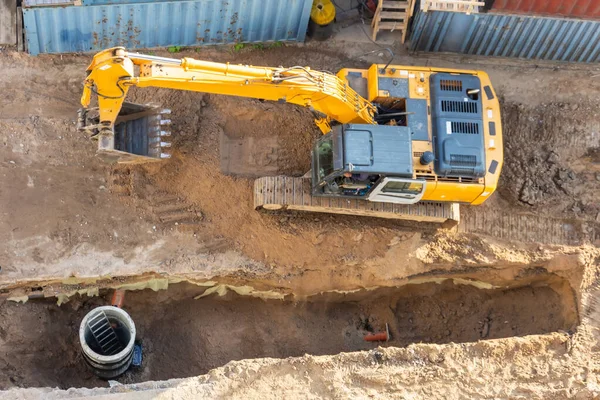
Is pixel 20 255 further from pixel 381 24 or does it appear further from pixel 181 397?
pixel 381 24

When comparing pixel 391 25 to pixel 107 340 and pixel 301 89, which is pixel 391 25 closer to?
pixel 301 89

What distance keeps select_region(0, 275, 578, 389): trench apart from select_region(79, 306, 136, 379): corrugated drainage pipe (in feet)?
1.56

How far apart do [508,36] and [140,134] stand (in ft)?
29.2

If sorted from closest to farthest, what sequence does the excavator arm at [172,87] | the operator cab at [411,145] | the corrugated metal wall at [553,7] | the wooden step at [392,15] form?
the excavator arm at [172,87]
the operator cab at [411,145]
the corrugated metal wall at [553,7]
the wooden step at [392,15]

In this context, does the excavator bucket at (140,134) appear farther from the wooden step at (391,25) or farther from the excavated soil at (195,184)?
the wooden step at (391,25)

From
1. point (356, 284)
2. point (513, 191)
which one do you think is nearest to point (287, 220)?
point (356, 284)

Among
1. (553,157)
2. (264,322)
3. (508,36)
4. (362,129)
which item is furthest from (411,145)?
(264,322)

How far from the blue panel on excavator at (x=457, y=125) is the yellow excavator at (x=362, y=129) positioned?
0.07ft

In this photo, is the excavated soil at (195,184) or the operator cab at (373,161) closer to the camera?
the operator cab at (373,161)

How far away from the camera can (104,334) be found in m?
14.8

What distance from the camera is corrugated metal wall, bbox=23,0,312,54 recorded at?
1474 cm

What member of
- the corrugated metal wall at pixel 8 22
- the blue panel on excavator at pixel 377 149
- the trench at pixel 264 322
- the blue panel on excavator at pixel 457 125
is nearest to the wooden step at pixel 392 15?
the blue panel on excavator at pixel 457 125

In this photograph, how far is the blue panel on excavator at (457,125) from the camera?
1360 cm

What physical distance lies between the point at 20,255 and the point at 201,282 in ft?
12.7
